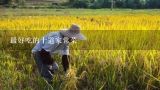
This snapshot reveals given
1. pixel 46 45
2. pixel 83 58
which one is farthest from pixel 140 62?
pixel 46 45

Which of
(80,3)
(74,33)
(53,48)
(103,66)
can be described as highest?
(74,33)

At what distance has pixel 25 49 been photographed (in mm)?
7402

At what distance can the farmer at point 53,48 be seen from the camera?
5340 mm

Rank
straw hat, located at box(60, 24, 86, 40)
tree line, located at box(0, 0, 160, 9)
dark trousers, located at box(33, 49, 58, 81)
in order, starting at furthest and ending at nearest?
1. tree line, located at box(0, 0, 160, 9)
2. dark trousers, located at box(33, 49, 58, 81)
3. straw hat, located at box(60, 24, 86, 40)

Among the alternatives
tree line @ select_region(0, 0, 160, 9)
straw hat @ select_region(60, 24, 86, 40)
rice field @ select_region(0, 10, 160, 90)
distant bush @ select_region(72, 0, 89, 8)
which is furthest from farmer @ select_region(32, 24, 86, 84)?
distant bush @ select_region(72, 0, 89, 8)

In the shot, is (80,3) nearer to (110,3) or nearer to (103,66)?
(110,3)

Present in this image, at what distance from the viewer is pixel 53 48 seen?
5492 mm

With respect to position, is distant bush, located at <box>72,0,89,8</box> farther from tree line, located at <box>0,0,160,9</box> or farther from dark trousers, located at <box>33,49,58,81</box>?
dark trousers, located at <box>33,49,58,81</box>

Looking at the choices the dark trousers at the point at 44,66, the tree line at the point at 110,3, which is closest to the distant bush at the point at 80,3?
the tree line at the point at 110,3

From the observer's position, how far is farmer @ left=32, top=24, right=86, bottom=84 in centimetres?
534

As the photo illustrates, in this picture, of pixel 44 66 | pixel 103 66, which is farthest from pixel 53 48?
pixel 103 66

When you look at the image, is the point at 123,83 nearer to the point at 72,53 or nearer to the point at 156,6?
the point at 72,53

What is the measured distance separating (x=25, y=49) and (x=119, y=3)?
1932 centimetres

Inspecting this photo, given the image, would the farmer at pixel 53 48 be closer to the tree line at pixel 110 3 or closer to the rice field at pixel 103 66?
the rice field at pixel 103 66
